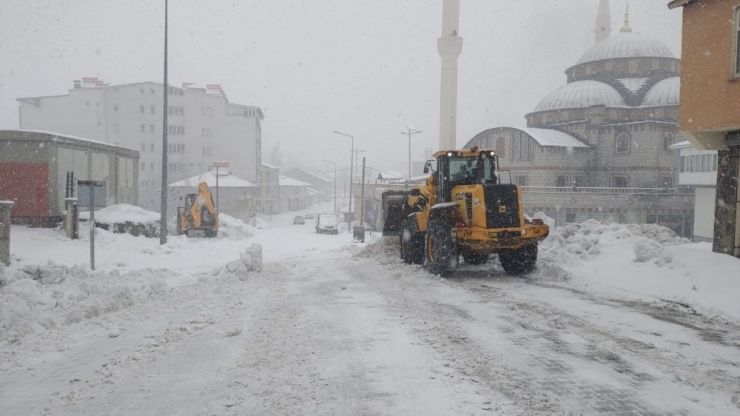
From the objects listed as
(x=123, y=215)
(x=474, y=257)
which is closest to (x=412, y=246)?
(x=474, y=257)

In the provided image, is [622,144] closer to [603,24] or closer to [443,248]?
[603,24]

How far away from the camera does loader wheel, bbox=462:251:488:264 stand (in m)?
12.9

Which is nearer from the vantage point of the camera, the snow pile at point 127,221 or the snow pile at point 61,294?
the snow pile at point 61,294

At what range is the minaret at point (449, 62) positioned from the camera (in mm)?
58375

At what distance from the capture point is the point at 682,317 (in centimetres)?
778

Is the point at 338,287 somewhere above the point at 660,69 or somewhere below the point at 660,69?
below

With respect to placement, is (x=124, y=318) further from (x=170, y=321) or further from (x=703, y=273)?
(x=703, y=273)

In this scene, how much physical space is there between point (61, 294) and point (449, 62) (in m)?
55.5

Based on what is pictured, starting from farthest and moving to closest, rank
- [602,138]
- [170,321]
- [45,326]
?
[602,138], [170,321], [45,326]

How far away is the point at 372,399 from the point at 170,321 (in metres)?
4.16

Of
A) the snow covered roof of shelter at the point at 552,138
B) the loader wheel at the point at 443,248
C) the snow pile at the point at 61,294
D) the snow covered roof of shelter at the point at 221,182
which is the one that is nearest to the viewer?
the snow pile at the point at 61,294

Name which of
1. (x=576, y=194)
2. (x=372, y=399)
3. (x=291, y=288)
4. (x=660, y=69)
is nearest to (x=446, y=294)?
(x=291, y=288)

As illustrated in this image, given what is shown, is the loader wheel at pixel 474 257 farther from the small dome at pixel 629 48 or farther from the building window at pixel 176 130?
the building window at pixel 176 130

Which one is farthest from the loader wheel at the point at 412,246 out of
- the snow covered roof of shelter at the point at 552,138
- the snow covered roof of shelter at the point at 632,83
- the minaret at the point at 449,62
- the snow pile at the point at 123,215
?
the snow covered roof of shelter at the point at 632,83
